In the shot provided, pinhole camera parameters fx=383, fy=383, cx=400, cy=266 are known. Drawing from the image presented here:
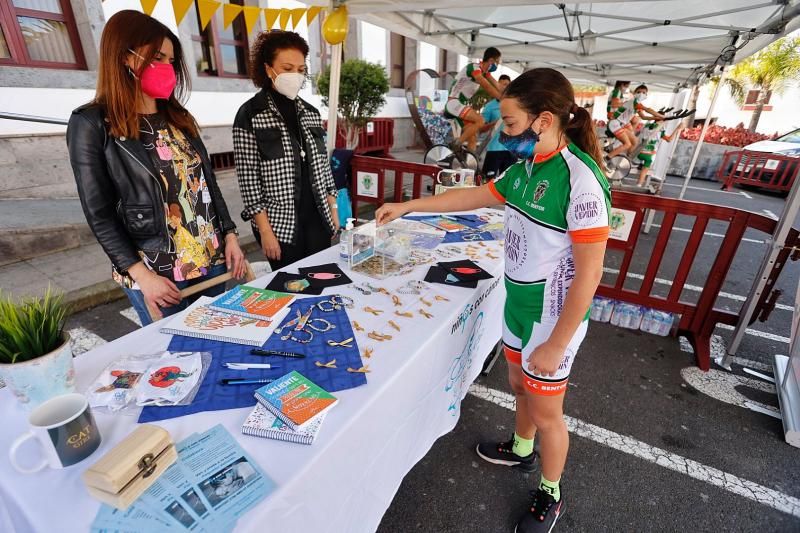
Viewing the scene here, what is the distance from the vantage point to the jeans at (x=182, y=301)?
1.67 meters

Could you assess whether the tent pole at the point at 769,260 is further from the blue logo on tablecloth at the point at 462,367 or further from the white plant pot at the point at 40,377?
the white plant pot at the point at 40,377

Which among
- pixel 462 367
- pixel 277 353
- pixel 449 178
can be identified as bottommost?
pixel 462 367

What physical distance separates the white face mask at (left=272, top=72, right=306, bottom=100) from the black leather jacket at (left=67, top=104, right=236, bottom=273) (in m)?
0.82

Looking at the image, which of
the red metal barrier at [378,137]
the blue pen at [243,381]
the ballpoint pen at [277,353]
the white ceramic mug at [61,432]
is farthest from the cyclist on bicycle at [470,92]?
the white ceramic mug at [61,432]

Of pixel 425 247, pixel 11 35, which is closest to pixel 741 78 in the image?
pixel 425 247

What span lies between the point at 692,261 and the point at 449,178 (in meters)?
2.09

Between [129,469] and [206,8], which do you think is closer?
[129,469]

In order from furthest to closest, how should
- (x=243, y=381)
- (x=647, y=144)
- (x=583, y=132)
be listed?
(x=647, y=144) < (x=583, y=132) < (x=243, y=381)

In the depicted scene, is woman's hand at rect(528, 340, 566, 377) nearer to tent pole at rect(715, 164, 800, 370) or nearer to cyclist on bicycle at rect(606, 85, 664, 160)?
tent pole at rect(715, 164, 800, 370)

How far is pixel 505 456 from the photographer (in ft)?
6.72

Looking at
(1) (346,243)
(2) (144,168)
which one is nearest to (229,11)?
(2) (144,168)

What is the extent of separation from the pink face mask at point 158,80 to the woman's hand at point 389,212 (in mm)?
1024

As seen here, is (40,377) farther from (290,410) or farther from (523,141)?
(523,141)

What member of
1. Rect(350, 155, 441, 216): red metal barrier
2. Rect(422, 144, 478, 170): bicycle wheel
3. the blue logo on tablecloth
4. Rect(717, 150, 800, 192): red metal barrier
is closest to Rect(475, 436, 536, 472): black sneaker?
the blue logo on tablecloth
